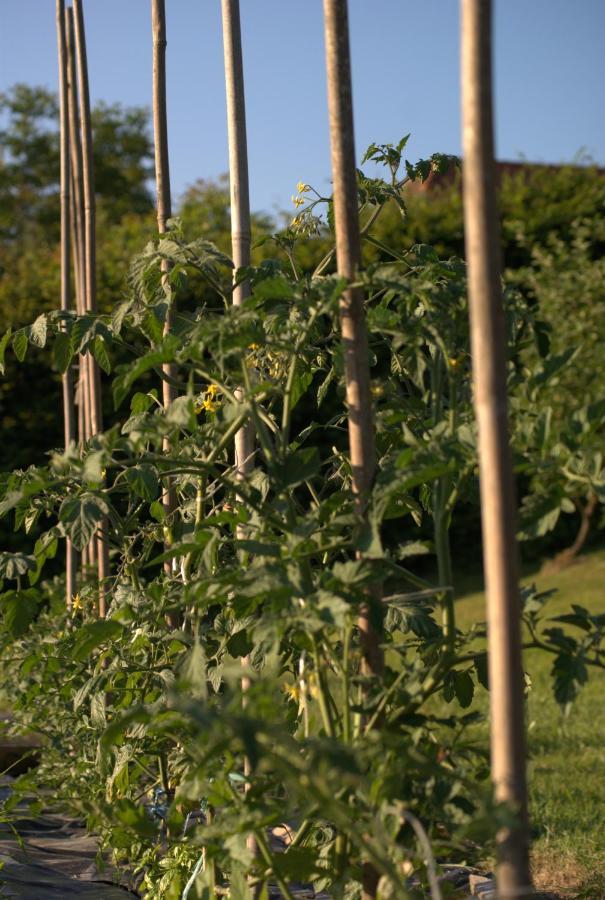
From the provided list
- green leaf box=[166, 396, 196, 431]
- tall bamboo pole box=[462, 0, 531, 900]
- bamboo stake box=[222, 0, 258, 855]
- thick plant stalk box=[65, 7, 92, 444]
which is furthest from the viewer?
thick plant stalk box=[65, 7, 92, 444]

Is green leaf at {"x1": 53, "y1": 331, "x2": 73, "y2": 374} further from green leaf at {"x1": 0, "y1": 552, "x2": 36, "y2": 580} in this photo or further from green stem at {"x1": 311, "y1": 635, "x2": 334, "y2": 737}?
green stem at {"x1": 311, "y1": 635, "x2": 334, "y2": 737}

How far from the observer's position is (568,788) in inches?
143

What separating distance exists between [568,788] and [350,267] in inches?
108

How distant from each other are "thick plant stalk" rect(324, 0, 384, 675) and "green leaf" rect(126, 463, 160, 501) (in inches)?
12.6

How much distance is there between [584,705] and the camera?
5012 mm

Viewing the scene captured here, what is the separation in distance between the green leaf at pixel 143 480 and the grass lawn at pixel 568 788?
0.67 m

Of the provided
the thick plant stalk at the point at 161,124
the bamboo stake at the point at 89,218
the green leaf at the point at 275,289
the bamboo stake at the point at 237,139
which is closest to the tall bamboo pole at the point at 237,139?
the bamboo stake at the point at 237,139

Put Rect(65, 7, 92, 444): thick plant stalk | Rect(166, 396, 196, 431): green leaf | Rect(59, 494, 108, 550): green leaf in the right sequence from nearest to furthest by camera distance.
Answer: Rect(166, 396, 196, 431): green leaf → Rect(59, 494, 108, 550): green leaf → Rect(65, 7, 92, 444): thick plant stalk

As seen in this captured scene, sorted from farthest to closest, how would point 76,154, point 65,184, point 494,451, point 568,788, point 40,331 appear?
point 65,184 → point 76,154 → point 568,788 → point 40,331 → point 494,451

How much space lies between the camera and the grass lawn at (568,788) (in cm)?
267

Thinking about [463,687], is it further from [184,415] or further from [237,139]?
[237,139]

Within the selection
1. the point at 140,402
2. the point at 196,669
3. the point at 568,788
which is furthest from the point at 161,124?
the point at 568,788

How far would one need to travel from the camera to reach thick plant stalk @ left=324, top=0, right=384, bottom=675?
1432 millimetres

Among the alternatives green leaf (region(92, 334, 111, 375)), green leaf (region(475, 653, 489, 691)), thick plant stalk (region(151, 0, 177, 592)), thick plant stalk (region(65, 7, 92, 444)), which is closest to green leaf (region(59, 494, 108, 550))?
green leaf (region(92, 334, 111, 375))
